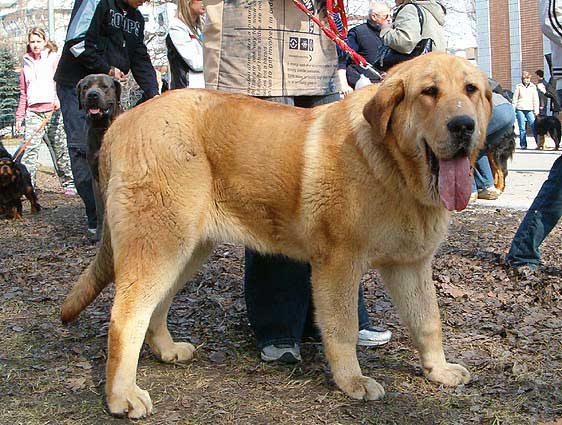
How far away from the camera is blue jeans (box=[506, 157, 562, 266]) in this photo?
17.2 ft

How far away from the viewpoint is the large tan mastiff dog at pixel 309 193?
3.08 metres

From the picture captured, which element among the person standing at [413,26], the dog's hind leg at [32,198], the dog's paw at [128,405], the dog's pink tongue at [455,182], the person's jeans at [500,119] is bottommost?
the dog's hind leg at [32,198]

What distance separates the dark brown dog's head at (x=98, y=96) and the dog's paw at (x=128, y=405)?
4075mm

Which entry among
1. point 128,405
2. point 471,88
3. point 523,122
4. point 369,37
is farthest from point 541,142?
point 128,405

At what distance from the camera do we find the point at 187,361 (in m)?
3.90

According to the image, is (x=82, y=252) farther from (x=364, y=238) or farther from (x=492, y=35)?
(x=492, y=35)

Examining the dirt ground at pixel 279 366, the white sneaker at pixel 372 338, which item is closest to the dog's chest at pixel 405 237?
the dirt ground at pixel 279 366

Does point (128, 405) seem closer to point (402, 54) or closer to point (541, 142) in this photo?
point (402, 54)

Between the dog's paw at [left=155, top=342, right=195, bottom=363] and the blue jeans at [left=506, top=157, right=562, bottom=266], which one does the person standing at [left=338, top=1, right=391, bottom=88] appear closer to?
the blue jeans at [left=506, top=157, right=562, bottom=266]

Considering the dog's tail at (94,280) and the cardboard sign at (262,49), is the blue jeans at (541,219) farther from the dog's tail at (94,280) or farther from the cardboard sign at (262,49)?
the dog's tail at (94,280)

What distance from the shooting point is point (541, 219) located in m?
5.27

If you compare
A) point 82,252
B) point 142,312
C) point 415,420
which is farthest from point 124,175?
point 82,252

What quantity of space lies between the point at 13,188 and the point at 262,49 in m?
6.45

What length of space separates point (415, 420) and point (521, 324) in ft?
5.07
